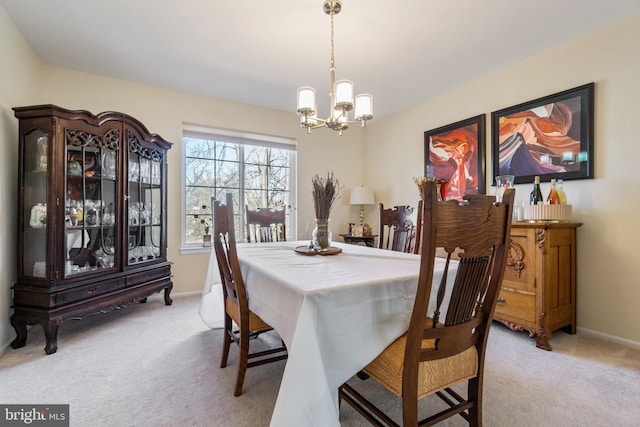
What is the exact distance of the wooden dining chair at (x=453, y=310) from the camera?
0.96 metres

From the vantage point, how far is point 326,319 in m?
1.07

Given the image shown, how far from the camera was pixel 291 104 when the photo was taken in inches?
Answer: 156

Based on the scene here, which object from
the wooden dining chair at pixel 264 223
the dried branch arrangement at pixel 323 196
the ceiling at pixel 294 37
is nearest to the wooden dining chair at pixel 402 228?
the dried branch arrangement at pixel 323 196

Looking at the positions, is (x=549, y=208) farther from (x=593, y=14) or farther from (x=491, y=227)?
(x=491, y=227)

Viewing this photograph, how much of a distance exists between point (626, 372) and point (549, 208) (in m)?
1.17

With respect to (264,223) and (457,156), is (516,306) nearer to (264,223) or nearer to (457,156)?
(457,156)

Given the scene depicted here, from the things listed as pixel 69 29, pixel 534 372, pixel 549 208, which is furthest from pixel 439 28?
pixel 69 29

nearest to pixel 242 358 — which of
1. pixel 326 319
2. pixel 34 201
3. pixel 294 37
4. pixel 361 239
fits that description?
pixel 326 319

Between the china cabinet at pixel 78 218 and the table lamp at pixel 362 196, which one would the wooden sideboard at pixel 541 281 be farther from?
the china cabinet at pixel 78 218

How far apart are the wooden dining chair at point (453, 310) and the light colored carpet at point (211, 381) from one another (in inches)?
18.5

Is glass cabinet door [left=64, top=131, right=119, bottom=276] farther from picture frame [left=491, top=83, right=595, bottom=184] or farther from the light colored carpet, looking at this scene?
picture frame [left=491, top=83, right=595, bottom=184]

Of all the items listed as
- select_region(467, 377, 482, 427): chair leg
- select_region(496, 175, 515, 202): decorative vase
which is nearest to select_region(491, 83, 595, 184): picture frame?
select_region(496, 175, 515, 202): decorative vase

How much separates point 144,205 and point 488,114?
Result: 371cm

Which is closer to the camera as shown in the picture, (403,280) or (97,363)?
(403,280)
